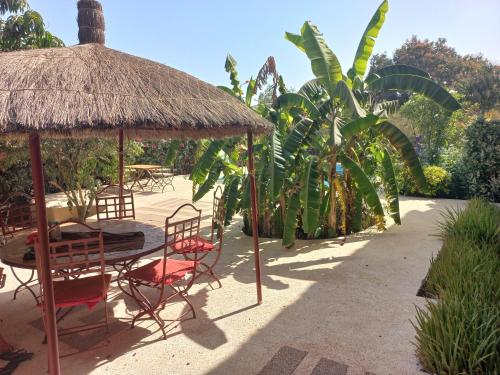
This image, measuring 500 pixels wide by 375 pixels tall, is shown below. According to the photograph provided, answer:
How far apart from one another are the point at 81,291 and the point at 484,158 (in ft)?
34.7

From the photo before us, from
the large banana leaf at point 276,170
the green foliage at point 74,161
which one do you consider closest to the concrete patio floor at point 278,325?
the large banana leaf at point 276,170

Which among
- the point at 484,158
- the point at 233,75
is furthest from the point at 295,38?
the point at 484,158

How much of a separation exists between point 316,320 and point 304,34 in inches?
185

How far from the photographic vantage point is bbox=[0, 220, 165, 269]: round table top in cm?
312

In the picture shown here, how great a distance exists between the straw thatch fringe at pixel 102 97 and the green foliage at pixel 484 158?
8577 mm

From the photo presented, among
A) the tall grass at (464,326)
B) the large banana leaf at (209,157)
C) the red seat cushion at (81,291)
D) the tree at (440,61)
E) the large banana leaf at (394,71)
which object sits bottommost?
the tall grass at (464,326)

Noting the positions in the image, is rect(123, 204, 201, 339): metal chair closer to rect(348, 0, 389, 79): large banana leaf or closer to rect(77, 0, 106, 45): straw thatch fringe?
rect(77, 0, 106, 45): straw thatch fringe

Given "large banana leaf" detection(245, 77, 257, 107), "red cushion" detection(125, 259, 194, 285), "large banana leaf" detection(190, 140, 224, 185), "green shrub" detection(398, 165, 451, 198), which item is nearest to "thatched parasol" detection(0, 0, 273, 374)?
"red cushion" detection(125, 259, 194, 285)

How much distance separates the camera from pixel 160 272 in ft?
11.8

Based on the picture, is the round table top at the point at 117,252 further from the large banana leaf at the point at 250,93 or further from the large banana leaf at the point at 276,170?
the large banana leaf at the point at 250,93

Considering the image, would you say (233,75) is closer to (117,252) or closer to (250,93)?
(250,93)

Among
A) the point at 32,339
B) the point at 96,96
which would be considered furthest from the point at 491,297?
the point at 32,339

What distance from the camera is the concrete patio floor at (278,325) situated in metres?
2.89

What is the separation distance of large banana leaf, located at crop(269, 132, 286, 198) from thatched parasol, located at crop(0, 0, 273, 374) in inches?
38.1
